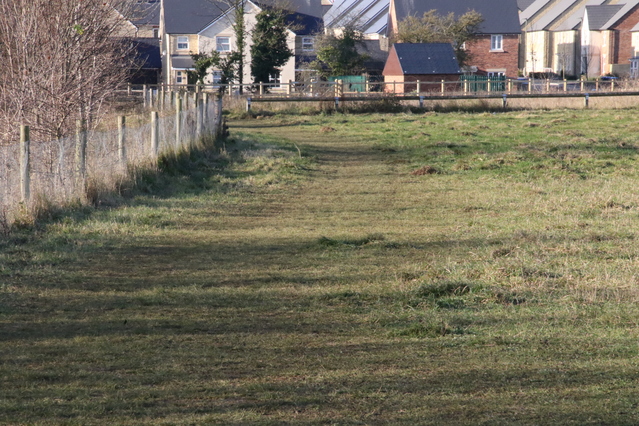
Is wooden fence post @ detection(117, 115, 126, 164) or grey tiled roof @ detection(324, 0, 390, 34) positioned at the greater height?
grey tiled roof @ detection(324, 0, 390, 34)

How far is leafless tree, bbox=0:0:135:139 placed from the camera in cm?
1520

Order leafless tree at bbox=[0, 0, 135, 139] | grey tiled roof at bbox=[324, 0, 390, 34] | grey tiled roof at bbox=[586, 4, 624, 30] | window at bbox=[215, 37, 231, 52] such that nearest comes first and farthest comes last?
1. leafless tree at bbox=[0, 0, 135, 139]
2. window at bbox=[215, 37, 231, 52]
3. grey tiled roof at bbox=[324, 0, 390, 34]
4. grey tiled roof at bbox=[586, 4, 624, 30]

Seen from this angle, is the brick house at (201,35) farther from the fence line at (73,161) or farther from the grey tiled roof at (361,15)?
Answer: the fence line at (73,161)

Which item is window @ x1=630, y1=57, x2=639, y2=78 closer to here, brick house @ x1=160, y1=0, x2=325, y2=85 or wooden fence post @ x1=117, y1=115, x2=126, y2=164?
brick house @ x1=160, y1=0, x2=325, y2=85

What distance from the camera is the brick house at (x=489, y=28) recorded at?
6838 centimetres

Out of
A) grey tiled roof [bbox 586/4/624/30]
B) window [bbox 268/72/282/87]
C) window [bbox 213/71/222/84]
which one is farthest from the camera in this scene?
grey tiled roof [bbox 586/4/624/30]

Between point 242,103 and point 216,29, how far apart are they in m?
26.4

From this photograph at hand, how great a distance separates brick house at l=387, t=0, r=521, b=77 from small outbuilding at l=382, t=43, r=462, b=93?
35.9 feet

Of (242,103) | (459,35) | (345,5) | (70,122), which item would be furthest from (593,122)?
(345,5)

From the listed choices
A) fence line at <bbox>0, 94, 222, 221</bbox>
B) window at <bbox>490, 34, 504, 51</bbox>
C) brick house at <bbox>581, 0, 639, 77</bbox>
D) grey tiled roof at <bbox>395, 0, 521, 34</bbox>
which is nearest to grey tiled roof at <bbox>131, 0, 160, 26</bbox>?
fence line at <bbox>0, 94, 222, 221</bbox>

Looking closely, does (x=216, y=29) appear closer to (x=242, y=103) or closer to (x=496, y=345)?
(x=242, y=103)

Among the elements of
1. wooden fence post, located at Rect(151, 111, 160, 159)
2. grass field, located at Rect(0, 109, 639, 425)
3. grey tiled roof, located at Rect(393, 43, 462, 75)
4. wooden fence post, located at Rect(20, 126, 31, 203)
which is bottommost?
grass field, located at Rect(0, 109, 639, 425)

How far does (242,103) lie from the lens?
3938cm

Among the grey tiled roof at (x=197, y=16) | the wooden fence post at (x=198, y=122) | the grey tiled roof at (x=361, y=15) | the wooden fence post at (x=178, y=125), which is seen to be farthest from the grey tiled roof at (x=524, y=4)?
the wooden fence post at (x=178, y=125)
